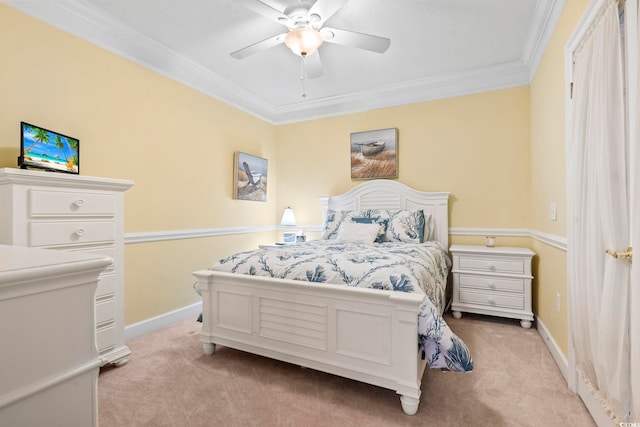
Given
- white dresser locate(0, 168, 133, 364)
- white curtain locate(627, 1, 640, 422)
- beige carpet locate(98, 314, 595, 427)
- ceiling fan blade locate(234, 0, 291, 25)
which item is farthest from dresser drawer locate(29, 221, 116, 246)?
white curtain locate(627, 1, 640, 422)

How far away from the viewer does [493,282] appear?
290 cm

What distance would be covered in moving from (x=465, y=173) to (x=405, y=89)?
1.24 m

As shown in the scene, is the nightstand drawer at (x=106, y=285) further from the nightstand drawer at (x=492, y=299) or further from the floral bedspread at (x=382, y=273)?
the nightstand drawer at (x=492, y=299)

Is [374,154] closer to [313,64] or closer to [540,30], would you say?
[313,64]

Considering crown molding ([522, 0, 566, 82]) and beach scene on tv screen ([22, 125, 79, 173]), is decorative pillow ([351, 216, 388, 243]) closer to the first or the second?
→ crown molding ([522, 0, 566, 82])

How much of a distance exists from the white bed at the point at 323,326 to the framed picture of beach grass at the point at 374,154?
2356 millimetres

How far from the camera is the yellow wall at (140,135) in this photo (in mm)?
1997

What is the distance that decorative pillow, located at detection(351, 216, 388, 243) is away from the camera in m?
3.24

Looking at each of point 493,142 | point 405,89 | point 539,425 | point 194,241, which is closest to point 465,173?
point 493,142

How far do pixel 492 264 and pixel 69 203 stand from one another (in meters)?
3.43

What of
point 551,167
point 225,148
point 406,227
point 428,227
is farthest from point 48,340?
point 428,227

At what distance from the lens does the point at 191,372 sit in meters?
2.01

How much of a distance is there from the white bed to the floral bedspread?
0.21 feet

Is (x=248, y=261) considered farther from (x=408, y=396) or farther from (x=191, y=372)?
(x=408, y=396)
